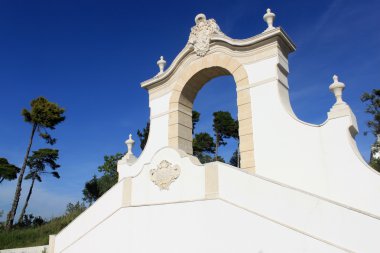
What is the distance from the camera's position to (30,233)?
19.0 m

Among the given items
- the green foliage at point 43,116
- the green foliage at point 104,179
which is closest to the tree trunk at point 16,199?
the green foliage at point 43,116

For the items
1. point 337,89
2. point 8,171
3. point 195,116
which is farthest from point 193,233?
point 195,116

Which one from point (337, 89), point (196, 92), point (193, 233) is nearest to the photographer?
point (193, 233)

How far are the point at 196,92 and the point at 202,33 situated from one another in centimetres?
236

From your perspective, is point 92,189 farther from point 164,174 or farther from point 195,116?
point 164,174

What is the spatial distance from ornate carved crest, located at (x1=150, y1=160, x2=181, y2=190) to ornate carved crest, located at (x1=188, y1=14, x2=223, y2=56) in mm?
4842

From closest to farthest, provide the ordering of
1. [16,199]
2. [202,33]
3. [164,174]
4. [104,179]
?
[164,174] → [202,33] → [16,199] → [104,179]

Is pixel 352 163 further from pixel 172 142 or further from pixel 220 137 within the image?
pixel 220 137

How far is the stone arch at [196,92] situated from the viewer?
10.9 metres

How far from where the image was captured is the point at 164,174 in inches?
392

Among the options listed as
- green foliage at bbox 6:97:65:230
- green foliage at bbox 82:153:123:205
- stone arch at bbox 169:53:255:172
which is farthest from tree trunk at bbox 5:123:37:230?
stone arch at bbox 169:53:255:172

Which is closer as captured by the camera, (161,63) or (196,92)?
(196,92)

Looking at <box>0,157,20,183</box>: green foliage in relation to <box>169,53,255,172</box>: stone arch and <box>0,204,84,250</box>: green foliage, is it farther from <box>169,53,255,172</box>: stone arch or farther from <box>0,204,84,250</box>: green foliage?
<box>169,53,255,172</box>: stone arch

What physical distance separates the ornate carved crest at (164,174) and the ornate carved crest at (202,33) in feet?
15.9
